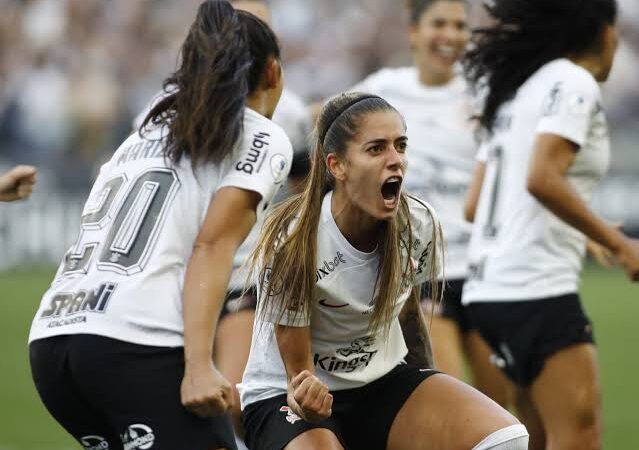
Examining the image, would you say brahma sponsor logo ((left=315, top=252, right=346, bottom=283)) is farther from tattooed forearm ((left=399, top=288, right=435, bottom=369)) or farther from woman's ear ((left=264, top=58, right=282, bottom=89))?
woman's ear ((left=264, top=58, right=282, bottom=89))

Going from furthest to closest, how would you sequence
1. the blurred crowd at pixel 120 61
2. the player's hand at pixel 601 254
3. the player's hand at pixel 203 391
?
the blurred crowd at pixel 120 61 < the player's hand at pixel 601 254 < the player's hand at pixel 203 391

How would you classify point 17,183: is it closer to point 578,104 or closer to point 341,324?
point 341,324

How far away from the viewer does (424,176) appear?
7707 millimetres

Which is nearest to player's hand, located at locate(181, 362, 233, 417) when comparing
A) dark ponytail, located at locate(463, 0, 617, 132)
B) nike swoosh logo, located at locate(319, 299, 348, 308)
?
nike swoosh logo, located at locate(319, 299, 348, 308)

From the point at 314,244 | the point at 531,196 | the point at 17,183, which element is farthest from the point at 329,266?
the point at 531,196

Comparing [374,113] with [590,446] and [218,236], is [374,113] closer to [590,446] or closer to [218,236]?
[218,236]

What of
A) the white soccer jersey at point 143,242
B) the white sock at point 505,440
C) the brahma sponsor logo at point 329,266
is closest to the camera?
the white soccer jersey at point 143,242

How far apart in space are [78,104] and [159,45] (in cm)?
132

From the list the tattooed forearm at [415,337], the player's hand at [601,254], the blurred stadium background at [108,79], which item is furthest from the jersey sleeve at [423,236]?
the blurred stadium background at [108,79]

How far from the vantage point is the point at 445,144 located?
7812 millimetres

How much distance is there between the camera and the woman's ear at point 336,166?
4.70 meters

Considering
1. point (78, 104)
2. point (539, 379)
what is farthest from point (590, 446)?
point (78, 104)

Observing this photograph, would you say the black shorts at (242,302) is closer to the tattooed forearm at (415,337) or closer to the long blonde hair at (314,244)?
the tattooed forearm at (415,337)

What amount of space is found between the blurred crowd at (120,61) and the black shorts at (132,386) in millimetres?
13061
